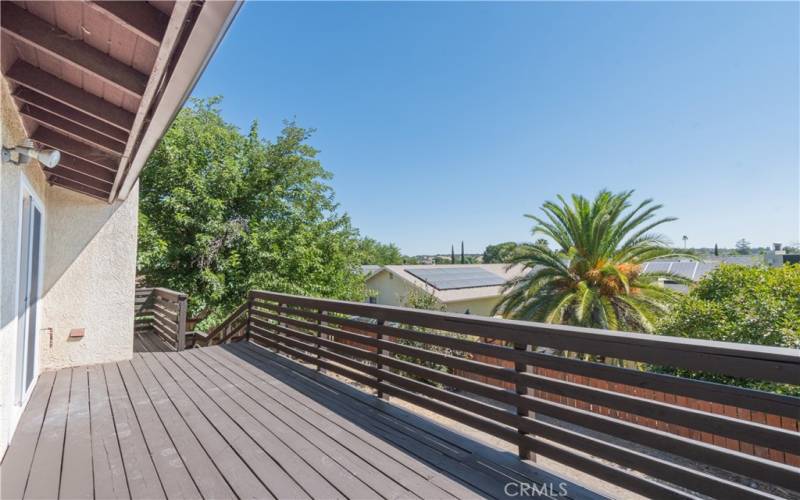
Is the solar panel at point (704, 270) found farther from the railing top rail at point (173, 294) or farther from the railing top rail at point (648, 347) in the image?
the railing top rail at point (173, 294)

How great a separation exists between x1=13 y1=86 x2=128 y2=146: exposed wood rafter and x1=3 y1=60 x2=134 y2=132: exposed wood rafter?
0.66 ft

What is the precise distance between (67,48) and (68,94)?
0.63 m

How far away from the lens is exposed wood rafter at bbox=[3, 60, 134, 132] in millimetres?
2111

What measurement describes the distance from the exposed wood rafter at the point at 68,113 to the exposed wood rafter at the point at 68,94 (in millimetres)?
200

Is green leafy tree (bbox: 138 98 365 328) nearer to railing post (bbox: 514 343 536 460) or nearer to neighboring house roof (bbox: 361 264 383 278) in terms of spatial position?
neighboring house roof (bbox: 361 264 383 278)

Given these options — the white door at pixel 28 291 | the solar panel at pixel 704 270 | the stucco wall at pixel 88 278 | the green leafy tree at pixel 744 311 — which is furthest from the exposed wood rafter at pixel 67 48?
the solar panel at pixel 704 270

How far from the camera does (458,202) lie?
27500 mm

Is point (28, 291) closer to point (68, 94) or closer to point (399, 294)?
point (68, 94)

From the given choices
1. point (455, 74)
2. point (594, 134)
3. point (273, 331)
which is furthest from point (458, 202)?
point (273, 331)

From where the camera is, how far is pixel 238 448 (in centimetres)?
250

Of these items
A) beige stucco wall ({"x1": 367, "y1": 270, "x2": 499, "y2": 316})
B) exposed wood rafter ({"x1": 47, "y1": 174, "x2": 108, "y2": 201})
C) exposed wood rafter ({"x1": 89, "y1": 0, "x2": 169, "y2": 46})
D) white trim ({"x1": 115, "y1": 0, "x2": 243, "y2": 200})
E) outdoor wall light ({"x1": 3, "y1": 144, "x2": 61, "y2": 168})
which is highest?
exposed wood rafter ({"x1": 89, "y1": 0, "x2": 169, "y2": 46})

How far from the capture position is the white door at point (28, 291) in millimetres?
2992

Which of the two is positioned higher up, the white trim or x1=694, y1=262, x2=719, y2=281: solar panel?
the white trim

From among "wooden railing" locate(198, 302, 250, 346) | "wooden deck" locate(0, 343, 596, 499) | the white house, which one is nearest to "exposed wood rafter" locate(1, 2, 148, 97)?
"wooden deck" locate(0, 343, 596, 499)
